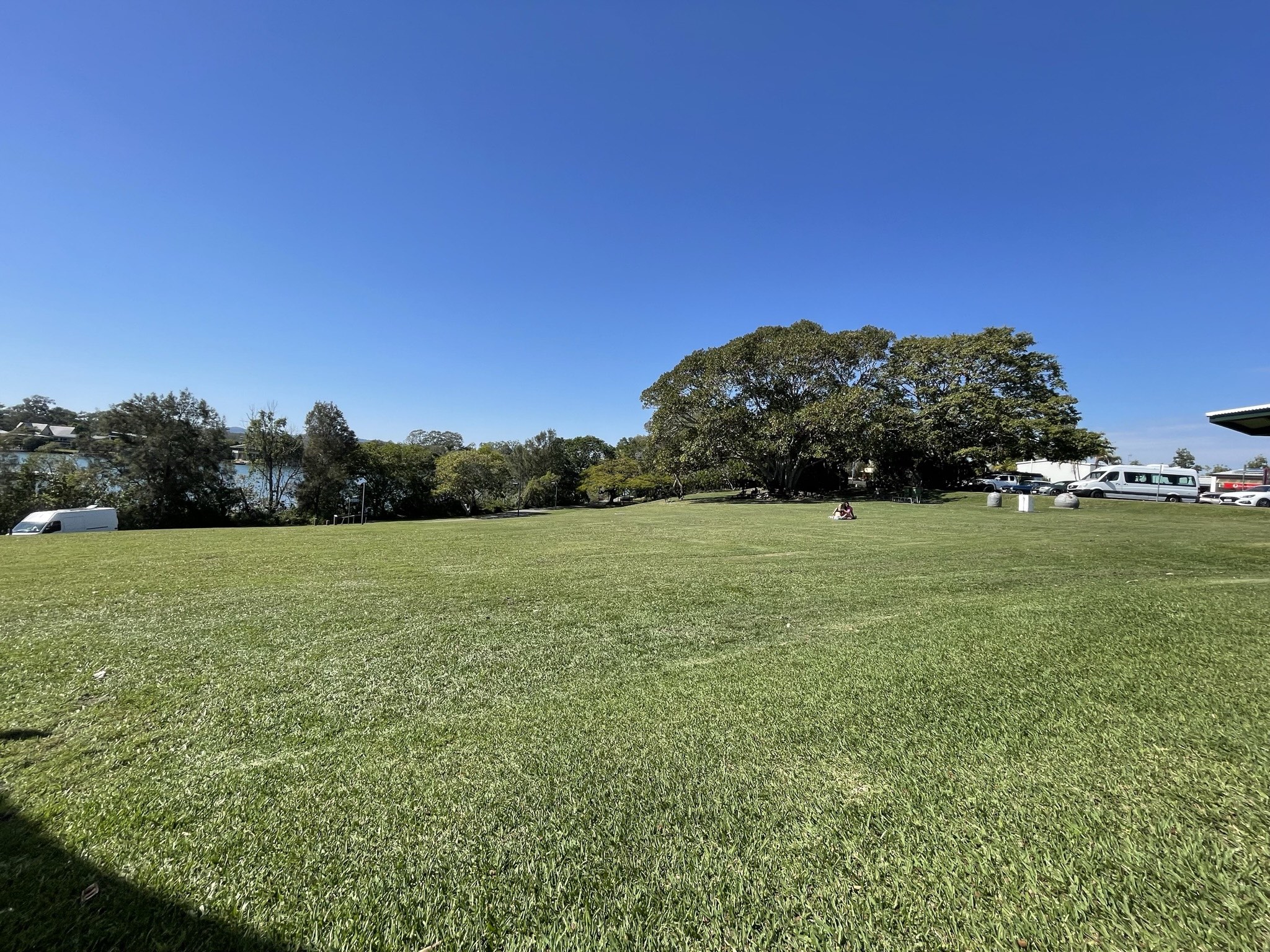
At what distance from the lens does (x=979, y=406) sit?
83.6 feet

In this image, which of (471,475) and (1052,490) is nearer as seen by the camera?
(1052,490)

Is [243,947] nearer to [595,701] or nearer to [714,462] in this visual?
[595,701]

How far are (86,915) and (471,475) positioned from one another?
30276 millimetres

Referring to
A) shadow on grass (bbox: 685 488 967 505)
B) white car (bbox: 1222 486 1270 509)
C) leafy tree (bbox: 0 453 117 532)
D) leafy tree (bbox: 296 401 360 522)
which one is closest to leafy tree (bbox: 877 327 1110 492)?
shadow on grass (bbox: 685 488 967 505)

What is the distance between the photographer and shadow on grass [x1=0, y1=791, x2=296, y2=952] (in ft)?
3.86

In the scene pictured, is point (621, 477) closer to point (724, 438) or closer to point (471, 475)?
point (471, 475)

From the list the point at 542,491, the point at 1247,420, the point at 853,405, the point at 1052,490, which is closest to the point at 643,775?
the point at 1247,420

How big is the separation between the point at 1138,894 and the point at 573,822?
5.37ft

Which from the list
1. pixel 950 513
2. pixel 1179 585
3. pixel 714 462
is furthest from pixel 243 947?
pixel 714 462

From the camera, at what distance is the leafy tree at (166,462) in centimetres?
2348

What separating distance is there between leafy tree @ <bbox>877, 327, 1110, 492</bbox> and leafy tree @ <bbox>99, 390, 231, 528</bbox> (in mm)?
36735

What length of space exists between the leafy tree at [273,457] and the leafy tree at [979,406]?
35245mm

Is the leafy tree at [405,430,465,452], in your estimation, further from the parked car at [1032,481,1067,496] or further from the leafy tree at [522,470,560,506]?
the parked car at [1032,481,1067,496]

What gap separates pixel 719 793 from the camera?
1763 mm
